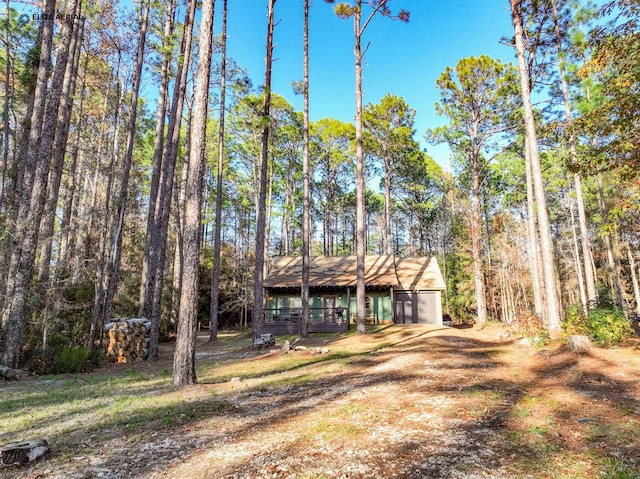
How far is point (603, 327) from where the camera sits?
352 inches

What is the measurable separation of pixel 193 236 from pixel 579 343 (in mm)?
9962

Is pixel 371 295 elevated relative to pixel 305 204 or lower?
lower

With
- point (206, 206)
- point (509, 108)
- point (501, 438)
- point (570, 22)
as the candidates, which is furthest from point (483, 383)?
point (206, 206)

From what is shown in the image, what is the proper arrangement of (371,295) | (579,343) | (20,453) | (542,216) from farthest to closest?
(371,295), (542,216), (579,343), (20,453)

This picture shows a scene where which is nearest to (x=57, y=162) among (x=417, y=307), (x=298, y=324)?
(x=298, y=324)

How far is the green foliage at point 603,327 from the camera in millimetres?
8859

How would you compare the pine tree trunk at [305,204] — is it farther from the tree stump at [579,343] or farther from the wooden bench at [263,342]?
the tree stump at [579,343]

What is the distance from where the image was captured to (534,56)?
1490 cm

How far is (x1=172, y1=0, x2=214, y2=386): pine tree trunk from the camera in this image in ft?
23.8

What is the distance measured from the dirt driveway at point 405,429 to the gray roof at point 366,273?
13654mm

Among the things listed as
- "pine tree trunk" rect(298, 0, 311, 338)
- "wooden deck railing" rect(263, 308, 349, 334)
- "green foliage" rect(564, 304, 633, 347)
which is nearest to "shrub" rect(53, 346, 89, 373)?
"pine tree trunk" rect(298, 0, 311, 338)

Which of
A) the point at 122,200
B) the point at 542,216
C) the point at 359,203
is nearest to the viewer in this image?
the point at 542,216

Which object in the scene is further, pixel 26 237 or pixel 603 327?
pixel 26 237

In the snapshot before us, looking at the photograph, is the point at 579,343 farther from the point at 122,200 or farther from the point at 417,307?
the point at 122,200
